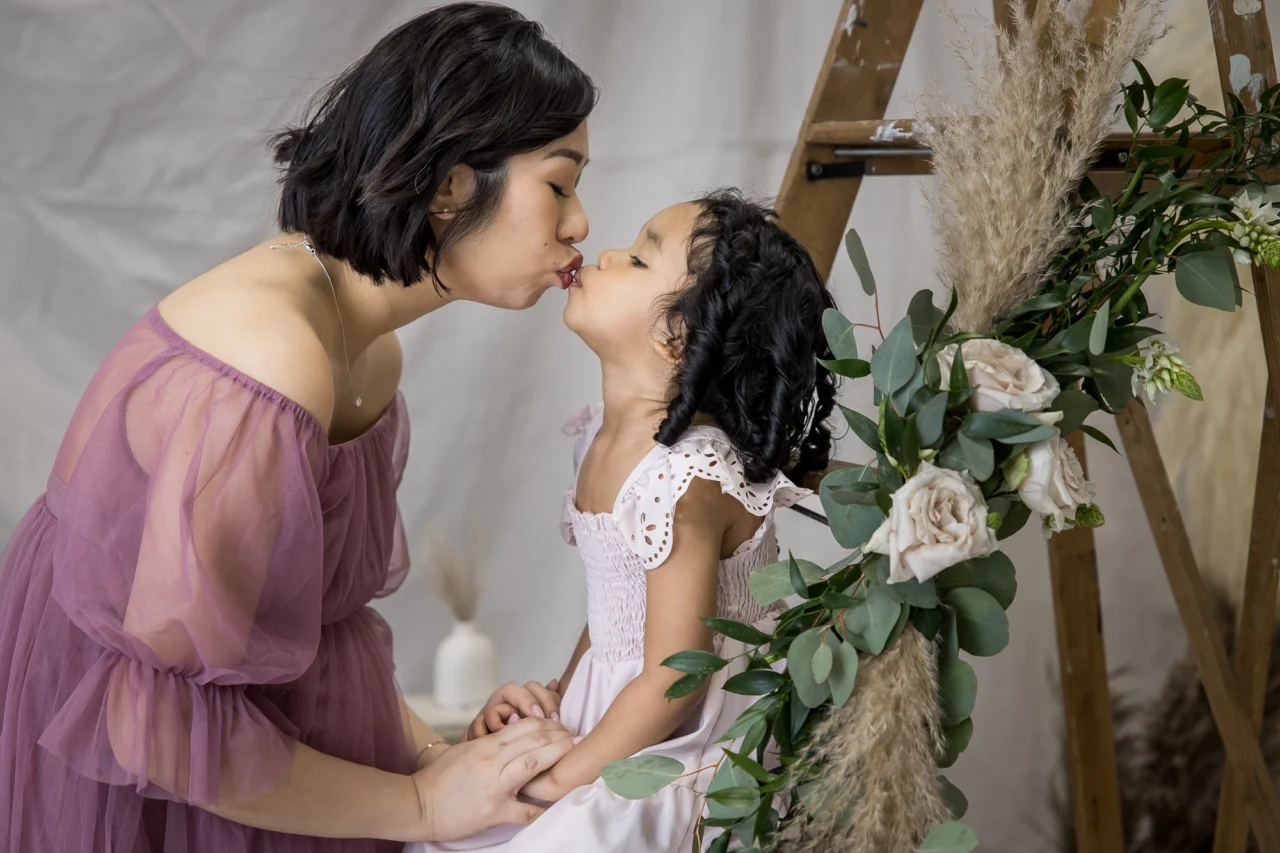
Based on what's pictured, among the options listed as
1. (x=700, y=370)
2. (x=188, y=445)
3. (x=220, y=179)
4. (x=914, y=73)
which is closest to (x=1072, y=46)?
(x=700, y=370)

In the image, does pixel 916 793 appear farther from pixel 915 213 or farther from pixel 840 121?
pixel 915 213

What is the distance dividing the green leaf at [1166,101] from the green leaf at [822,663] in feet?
2.04

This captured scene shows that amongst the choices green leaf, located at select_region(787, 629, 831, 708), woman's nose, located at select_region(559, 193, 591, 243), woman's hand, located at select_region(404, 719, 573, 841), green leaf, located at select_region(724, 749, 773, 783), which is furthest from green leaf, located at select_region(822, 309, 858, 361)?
woman's hand, located at select_region(404, 719, 573, 841)

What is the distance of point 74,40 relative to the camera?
2.11m

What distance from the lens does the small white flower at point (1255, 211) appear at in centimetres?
106

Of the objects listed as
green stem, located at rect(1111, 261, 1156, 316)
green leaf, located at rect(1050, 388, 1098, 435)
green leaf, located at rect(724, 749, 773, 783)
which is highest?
green stem, located at rect(1111, 261, 1156, 316)

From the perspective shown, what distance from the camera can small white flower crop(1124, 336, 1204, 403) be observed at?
102 centimetres

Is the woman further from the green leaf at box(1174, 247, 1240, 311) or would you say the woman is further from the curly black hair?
the green leaf at box(1174, 247, 1240, 311)

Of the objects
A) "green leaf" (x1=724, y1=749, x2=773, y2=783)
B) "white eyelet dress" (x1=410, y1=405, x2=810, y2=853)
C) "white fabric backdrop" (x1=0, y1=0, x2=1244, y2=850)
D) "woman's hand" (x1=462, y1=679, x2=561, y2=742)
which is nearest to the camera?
"green leaf" (x1=724, y1=749, x2=773, y2=783)

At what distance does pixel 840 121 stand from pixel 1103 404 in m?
0.68

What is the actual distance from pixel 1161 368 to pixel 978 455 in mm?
237

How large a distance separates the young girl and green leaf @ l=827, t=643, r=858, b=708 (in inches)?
14.5

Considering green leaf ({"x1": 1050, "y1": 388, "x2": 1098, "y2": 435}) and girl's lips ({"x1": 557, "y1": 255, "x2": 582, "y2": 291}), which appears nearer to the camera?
green leaf ({"x1": 1050, "y1": 388, "x2": 1098, "y2": 435})

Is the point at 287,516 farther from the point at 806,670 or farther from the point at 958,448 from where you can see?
the point at 958,448
